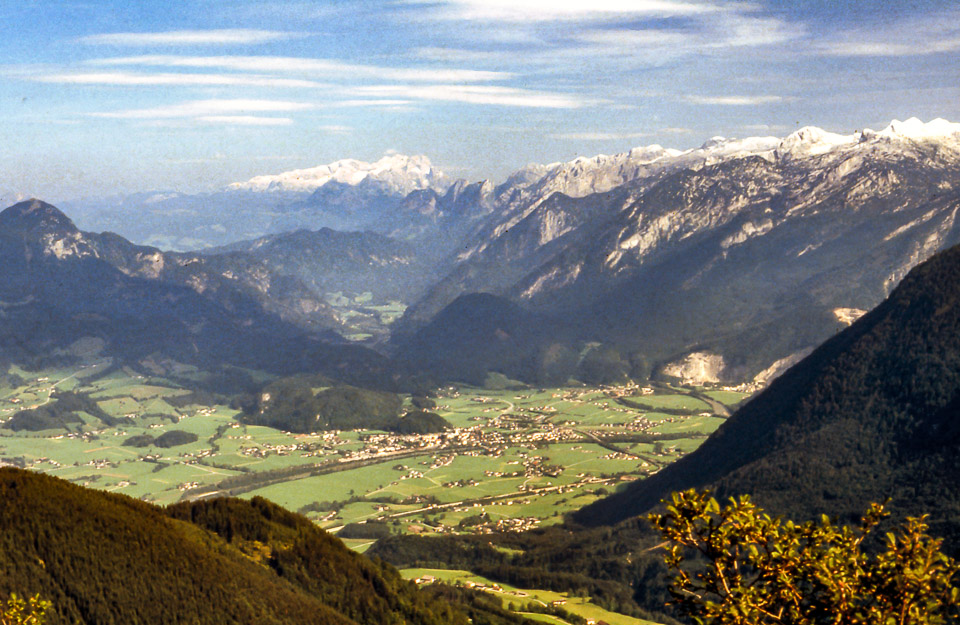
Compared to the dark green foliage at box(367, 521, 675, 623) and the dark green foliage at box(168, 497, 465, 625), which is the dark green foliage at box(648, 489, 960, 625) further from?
the dark green foliage at box(367, 521, 675, 623)

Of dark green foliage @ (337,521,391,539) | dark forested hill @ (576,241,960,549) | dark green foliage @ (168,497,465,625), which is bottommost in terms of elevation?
dark green foliage @ (337,521,391,539)

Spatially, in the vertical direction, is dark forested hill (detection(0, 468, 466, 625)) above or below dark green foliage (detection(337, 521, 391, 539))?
above

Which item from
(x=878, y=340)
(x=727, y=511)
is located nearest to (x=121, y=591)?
(x=727, y=511)

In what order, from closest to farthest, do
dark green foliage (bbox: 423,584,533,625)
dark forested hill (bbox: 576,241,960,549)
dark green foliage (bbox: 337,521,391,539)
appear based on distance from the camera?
1. dark green foliage (bbox: 423,584,533,625)
2. dark forested hill (bbox: 576,241,960,549)
3. dark green foliage (bbox: 337,521,391,539)

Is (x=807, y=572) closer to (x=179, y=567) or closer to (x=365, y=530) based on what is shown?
(x=179, y=567)

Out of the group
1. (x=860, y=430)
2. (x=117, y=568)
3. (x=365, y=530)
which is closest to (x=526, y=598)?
(x=365, y=530)

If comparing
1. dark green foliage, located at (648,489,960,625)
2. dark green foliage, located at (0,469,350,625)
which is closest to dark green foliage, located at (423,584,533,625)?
dark green foliage, located at (0,469,350,625)

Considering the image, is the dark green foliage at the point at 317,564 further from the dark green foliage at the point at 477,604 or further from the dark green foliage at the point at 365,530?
the dark green foliage at the point at 365,530
